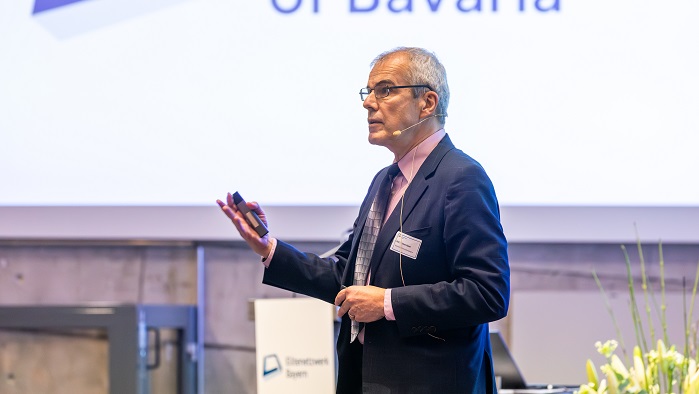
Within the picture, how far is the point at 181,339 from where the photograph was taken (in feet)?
14.6

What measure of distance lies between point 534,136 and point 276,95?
1.14m

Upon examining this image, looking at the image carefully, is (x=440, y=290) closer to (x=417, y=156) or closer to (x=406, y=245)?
(x=406, y=245)

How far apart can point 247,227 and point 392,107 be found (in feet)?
1.42

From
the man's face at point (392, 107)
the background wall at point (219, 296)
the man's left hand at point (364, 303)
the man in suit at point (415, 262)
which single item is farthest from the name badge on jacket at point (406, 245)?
the background wall at point (219, 296)

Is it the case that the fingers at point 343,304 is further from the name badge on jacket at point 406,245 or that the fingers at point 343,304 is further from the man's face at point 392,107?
the man's face at point 392,107

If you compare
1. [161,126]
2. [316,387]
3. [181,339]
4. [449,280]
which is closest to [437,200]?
[449,280]

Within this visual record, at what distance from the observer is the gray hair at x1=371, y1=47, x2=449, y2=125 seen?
7.14ft

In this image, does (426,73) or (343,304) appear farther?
(426,73)

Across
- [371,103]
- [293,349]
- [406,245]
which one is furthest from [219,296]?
[406,245]

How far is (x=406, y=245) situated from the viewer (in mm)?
2010

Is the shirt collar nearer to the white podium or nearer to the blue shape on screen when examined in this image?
the white podium

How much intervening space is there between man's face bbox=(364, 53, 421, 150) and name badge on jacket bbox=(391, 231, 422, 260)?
26 cm

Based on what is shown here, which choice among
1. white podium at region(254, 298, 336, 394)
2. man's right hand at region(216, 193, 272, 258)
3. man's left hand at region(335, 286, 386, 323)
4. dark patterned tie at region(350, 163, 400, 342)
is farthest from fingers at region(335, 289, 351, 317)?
white podium at region(254, 298, 336, 394)

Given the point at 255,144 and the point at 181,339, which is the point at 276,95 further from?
the point at 181,339
